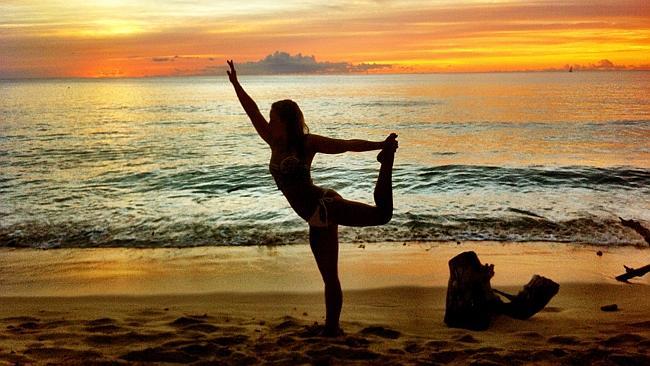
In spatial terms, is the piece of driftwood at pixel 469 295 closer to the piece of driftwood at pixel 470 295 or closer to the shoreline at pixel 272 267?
the piece of driftwood at pixel 470 295

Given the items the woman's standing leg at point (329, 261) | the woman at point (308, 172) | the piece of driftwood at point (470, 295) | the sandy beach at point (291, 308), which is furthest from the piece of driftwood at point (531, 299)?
the woman at point (308, 172)

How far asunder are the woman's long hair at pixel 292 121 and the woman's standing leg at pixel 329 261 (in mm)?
810

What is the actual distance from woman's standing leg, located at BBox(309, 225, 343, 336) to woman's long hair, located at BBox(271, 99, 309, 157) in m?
0.81

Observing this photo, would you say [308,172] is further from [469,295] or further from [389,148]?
[469,295]

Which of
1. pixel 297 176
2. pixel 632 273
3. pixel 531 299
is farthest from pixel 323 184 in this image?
A: pixel 297 176

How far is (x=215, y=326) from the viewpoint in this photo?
5.55 m

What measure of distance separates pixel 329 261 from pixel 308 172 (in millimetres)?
879

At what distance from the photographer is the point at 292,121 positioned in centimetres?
466

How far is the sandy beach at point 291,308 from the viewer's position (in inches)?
187

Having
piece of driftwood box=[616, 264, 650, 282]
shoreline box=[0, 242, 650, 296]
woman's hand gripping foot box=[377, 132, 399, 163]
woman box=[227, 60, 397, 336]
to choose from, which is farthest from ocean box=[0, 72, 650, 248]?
woman's hand gripping foot box=[377, 132, 399, 163]

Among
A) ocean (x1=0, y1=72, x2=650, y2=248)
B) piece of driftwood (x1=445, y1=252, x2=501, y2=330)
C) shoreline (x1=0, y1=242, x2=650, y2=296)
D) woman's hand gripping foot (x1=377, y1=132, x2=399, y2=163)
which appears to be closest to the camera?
woman's hand gripping foot (x1=377, y1=132, x2=399, y2=163)

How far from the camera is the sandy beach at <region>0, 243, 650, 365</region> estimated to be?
4750mm

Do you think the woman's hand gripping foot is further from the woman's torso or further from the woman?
the woman's torso

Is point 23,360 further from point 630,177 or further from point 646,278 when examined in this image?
point 630,177
